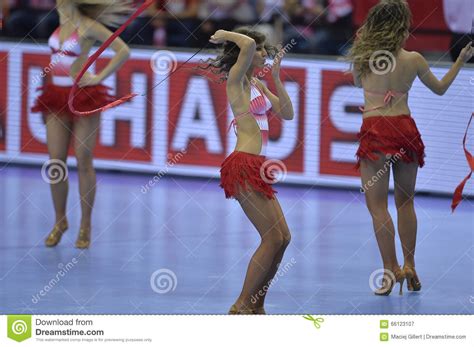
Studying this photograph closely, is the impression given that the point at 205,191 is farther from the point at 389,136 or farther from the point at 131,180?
the point at 389,136

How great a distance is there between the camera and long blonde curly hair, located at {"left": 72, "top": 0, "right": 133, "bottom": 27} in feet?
26.1

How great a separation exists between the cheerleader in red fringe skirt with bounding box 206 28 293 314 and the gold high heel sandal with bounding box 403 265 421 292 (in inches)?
45.5

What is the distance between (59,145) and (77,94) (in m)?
0.41

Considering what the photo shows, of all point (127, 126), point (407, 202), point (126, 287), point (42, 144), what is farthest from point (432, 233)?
point (42, 144)

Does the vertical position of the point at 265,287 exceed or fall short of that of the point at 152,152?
it falls short

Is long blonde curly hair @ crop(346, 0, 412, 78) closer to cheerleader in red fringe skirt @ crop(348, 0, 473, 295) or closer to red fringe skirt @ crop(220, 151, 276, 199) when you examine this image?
cheerleader in red fringe skirt @ crop(348, 0, 473, 295)

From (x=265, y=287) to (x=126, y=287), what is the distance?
116cm

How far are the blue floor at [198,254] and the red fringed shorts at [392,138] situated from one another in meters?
0.86

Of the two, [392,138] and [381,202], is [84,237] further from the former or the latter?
[392,138]

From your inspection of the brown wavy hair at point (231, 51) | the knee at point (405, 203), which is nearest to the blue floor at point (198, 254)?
the knee at point (405, 203)

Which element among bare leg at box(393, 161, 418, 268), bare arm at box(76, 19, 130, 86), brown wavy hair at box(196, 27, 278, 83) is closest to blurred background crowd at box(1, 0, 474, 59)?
bare arm at box(76, 19, 130, 86)

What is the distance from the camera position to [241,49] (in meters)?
5.82

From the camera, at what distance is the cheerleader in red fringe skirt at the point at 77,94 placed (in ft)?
26.0
